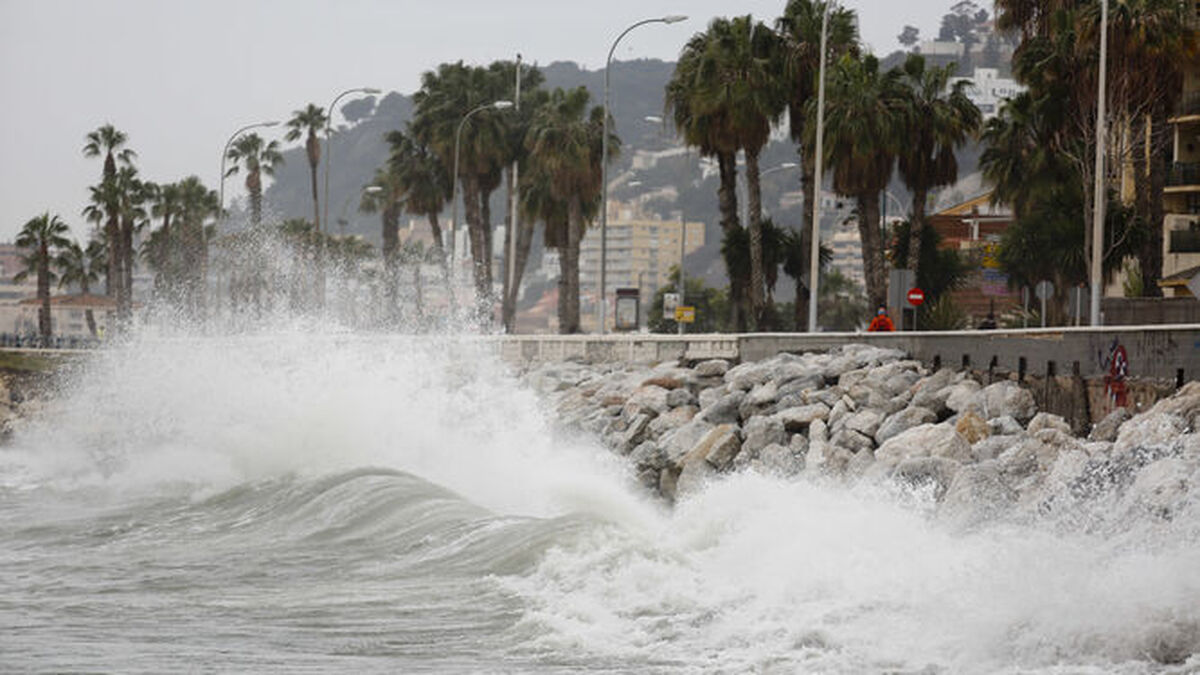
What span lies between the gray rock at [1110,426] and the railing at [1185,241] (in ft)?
112

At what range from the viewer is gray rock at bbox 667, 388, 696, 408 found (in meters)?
24.2

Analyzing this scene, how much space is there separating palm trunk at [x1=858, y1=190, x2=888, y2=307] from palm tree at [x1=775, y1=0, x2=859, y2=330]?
4.66 feet

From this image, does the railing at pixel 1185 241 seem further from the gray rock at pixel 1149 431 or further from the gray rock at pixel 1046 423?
the gray rock at pixel 1149 431

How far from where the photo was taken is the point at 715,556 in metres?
11.0

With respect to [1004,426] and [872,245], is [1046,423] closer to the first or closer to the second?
[1004,426]

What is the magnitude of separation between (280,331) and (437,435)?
9.24m

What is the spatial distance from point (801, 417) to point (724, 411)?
239cm

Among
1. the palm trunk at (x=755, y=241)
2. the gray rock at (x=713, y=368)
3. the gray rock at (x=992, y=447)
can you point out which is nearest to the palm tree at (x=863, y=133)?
the palm trunk at (x=755, y=241)

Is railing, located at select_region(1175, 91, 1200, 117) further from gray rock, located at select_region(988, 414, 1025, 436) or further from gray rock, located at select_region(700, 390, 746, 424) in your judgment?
gray rock, located at select_region(988, 414, 1025, 436)

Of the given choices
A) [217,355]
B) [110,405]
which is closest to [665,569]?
[217,355]

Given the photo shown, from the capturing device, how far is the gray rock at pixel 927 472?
1373cm

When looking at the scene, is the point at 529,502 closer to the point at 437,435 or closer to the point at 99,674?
the point at 437,435

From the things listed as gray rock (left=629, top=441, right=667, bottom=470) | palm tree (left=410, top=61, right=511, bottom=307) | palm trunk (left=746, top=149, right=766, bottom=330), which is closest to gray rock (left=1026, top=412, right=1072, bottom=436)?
gray rock (left=629, top=441, right=667, bottom=470)

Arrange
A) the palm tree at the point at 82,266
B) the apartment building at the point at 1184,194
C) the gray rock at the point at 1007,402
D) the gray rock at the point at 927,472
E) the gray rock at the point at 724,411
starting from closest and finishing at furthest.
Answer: the gray rock at the point at 927,472 → the gray rock at the point at 1007,402 → the gray rock at the point at 724,411 → the apartment building at the point at 1184,194 → the palm tree at the point at 82,266
